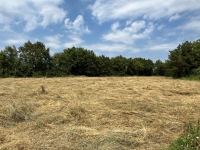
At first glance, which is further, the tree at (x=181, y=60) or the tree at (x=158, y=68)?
the tree at (x=158, y=68)

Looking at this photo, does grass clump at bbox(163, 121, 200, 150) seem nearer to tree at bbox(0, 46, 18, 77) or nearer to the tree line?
the tree line

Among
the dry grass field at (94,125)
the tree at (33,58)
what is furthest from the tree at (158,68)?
the dry grass field at (94,125)

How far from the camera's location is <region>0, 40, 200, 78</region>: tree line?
52.7 feet

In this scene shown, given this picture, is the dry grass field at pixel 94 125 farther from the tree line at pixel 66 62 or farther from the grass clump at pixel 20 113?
the tree line at pixel 66 62

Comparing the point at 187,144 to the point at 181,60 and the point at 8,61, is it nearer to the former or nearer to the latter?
the point at 181,60

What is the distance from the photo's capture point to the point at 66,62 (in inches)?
730

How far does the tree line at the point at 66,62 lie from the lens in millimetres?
16062

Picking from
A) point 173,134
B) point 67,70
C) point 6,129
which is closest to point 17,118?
point 6,129

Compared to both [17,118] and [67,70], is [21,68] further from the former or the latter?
[17,118]

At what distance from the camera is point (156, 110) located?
168 inches

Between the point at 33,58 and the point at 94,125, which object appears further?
the point at 33,58

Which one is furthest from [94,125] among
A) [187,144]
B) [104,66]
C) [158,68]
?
[158,68]

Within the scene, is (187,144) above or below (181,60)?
below

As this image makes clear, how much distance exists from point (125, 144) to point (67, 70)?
15.9 m
